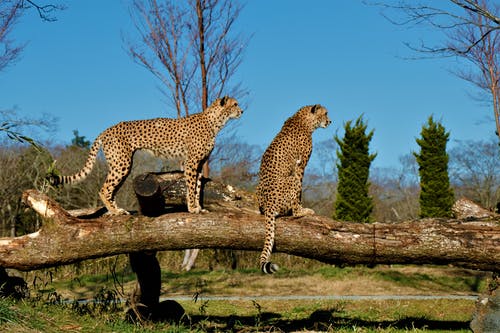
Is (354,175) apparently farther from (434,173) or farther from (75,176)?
(75,176)

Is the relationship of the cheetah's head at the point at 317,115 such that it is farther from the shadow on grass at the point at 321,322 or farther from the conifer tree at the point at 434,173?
the conifer tree at the point at 434,173

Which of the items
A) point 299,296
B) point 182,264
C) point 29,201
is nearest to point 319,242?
point 29,201

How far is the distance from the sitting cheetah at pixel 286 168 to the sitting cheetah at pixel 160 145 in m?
0.89

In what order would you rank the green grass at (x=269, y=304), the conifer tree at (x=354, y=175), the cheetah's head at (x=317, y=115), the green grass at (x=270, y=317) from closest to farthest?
the green grass at (x=270, y=317)
the green grass at (x=269, y=304)
the cheetah's head at (x=317, y=115)
the conifer tree at (x=354, y=175)

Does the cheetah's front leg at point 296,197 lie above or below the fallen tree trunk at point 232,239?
above

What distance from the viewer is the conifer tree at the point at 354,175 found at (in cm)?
2030

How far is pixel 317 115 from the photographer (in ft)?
28.7

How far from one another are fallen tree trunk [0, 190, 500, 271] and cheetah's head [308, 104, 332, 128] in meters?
1.60

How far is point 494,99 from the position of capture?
→ 1881 centimetres

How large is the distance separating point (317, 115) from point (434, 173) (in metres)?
13.3

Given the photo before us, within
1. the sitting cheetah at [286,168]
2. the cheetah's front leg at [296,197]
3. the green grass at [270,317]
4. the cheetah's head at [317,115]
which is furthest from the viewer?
the cheetah's head at [317,115]

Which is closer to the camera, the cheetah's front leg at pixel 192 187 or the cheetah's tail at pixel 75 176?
the cheetah's tail at pixel 75 176

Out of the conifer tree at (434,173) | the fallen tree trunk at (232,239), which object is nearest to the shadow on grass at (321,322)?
the fallen tree trunk at (232,239)

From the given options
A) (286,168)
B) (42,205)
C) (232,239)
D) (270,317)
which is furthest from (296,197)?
(270,317)
